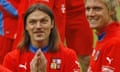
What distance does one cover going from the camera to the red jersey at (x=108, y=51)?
23.3 feet

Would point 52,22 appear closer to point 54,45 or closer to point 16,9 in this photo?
point 54,45

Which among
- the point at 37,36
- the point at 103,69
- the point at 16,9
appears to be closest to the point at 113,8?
the point at 103,69

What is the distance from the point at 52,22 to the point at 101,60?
3.83ft

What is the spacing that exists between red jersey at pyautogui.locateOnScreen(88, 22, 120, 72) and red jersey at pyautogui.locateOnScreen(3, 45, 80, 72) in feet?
2.51

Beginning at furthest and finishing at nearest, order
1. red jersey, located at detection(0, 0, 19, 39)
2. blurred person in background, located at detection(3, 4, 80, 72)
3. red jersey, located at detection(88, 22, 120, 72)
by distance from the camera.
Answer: red jersey, located at detection(0, 0, 19, 39) < blurred person in background, located at detection(3, 4, 80, 72) < red jersey, located at detection(88, 22, 120, 72)

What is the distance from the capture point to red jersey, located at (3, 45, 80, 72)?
819cm

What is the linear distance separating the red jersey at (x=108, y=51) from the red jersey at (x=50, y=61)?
0.77 metres

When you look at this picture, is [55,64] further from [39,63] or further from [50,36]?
[39,63]

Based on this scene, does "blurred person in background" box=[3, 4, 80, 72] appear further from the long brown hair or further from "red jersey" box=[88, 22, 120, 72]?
"red jersey" box=[88, 22, 120, 72]

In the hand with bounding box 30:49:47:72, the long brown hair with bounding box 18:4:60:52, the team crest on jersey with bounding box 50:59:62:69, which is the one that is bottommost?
the team crest on jersey with bounding box 50:59:62:69

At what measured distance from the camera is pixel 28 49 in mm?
8242

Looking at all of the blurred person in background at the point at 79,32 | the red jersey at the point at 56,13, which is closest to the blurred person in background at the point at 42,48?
the red jersey at the point at 56,13

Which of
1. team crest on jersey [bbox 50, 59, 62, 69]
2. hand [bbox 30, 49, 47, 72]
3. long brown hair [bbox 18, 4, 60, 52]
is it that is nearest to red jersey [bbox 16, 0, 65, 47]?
long brown hair [bbox 18, 4, 60, 52]

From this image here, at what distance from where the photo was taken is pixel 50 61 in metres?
8.22
